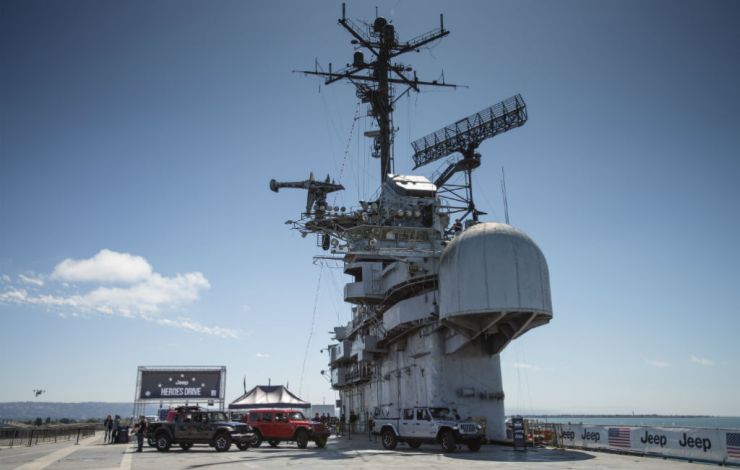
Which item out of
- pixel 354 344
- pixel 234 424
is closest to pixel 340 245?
pixel 234 424

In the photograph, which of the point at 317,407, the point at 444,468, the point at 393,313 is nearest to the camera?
the point at 444,468

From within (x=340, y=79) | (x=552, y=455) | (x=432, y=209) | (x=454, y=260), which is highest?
(x=340, y=79)

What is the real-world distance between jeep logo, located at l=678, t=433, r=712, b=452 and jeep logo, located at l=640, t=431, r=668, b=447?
708 mm

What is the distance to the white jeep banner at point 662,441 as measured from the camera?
1731cm

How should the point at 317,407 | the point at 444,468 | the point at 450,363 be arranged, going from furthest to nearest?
the point at 317,407 → the point at 450,363 → the point at 444,468

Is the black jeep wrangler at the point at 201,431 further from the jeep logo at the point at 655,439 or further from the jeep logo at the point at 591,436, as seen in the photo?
the jeep logo at the point at 655,439

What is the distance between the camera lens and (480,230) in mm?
25359

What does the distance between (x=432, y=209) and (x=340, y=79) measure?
543 inches

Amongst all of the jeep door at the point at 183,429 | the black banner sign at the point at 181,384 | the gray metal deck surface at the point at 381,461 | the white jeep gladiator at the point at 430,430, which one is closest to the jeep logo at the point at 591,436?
the gray metal deck surface at the point at 381,461

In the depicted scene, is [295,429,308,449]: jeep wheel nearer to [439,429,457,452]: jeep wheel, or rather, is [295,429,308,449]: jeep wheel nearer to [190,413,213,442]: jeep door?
[190,413,213,442]: jeep door

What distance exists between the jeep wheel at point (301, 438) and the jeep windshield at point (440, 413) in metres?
6.85

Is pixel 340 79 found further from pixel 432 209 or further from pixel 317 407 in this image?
pixel 317 407

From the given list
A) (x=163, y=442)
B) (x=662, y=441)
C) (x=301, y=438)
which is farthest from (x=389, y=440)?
(x=662, y=441)

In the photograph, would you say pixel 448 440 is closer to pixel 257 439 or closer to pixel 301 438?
pixel 301 438
